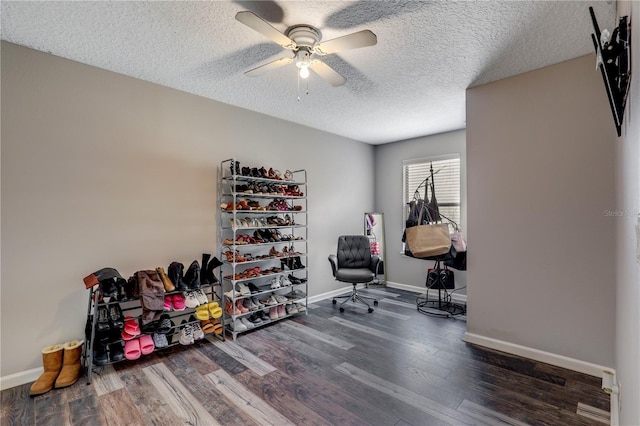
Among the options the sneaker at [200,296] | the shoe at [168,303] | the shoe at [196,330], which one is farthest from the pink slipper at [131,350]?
the sneaker at [200,296]

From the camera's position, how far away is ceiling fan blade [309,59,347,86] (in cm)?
212

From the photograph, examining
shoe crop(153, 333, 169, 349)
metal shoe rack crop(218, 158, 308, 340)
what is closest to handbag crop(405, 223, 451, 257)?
metal shoe rack crop(218, 158, 308, 340)

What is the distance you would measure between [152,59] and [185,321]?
101 inches

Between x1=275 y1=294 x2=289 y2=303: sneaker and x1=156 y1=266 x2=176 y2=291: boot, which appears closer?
x1=156 y1=266 x2=176 y2=291: boot

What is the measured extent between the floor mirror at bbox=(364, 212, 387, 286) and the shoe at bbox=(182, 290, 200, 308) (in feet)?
10.9

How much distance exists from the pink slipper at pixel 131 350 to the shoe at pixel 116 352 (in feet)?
0.14

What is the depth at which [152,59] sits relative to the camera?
2.53 metres

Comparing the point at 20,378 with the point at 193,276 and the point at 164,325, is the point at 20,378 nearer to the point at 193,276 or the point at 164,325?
the point at 164,325

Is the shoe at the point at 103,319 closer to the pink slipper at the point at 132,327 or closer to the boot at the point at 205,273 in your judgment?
the pink slipper at the point at 132,327

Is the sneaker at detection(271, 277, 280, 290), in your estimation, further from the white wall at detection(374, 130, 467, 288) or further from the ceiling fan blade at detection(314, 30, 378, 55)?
the ceiling fan blade at detection(314, 30, 378, 55)

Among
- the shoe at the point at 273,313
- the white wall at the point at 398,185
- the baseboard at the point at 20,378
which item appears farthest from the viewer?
the white wall at the point at 398,185

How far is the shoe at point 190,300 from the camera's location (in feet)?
9.39

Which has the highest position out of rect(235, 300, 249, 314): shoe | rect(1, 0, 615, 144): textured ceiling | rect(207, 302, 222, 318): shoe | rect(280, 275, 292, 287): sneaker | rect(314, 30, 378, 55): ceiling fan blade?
rect(1, 0, 615, 144): textured ceiling

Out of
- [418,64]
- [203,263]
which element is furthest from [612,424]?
[203,263]
